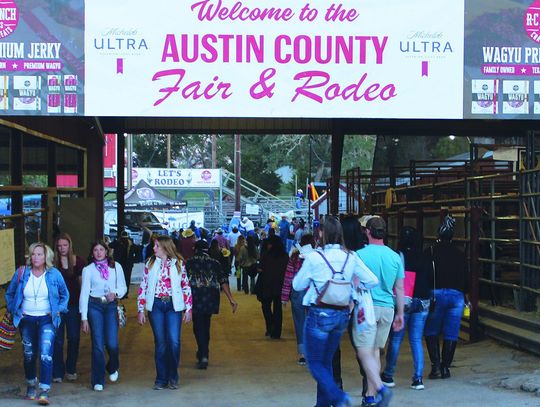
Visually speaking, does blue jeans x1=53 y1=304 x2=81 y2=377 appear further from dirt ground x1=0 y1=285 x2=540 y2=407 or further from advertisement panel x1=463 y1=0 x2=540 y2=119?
advertisement panel x1=463 y1=0 x2=540 y2=119

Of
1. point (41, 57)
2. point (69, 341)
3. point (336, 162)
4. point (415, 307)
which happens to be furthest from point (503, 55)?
point (336, 162)

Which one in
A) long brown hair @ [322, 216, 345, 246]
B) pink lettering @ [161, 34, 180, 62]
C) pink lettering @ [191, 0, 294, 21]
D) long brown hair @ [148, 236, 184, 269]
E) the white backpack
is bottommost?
the white backpack

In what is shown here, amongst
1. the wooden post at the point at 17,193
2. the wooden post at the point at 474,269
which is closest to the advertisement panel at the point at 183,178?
the wooden post at the point at 17,193

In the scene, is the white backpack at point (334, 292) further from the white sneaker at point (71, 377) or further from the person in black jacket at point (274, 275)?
the person in black jacket at point (274, 275)

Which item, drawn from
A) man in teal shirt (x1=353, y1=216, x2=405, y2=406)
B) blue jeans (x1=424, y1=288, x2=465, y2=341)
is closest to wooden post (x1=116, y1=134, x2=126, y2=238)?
blue jeans (x1=424, y1=288, x2=465, y2=341)

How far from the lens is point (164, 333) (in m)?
8.95

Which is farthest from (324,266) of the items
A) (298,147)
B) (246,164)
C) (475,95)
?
(246,164)

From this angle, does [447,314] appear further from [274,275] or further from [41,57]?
[41,57]

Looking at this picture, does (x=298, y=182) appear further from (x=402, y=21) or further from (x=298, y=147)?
(x=402, y=21)

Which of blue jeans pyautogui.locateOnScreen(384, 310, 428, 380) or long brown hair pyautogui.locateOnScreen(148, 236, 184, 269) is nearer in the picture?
blue jeans pyautogui.locateOnScreen(384, 310, 428, 380)

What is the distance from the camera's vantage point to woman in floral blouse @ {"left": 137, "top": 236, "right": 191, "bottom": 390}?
8.81 metres

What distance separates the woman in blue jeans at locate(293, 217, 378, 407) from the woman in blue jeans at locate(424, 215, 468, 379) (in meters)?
2.21

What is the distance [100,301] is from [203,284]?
5.30 ft

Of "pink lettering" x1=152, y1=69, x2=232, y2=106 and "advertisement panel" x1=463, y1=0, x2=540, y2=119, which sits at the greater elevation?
"advertisement panel" x1=463, y1=0, x2=540, y2=119
